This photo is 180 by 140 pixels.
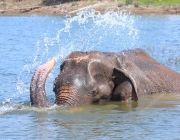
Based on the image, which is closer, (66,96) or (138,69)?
(66,96)

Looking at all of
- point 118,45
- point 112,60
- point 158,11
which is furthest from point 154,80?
point 158,11

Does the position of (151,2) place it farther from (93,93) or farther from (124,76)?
(93,93)

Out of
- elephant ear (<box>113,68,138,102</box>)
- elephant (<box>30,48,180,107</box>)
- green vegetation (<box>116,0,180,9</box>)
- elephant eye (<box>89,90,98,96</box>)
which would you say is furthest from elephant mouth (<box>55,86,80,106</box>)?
green vegetation (<box>116,0,180,9</box>)

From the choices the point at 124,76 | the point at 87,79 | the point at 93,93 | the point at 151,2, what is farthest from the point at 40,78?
the point at 151,2

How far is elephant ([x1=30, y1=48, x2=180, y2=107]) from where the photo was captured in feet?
39.9

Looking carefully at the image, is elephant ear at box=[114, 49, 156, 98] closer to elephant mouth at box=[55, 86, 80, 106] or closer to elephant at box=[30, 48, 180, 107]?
elephant at box=[30, 48, 180, 107]

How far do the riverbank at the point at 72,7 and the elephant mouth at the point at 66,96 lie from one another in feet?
149

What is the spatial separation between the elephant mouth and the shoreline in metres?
44.4

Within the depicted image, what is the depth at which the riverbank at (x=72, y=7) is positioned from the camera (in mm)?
59094

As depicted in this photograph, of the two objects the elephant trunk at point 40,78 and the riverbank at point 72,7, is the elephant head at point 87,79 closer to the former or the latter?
the elephant trunk at point 40,78

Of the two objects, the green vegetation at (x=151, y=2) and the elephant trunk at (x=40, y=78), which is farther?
the green vegetation at (x=151, y=2)

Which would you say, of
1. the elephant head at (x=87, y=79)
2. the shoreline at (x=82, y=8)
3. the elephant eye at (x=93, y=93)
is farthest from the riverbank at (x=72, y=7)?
the elephant eye at (x=93, y=93)

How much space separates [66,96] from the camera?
12211mm

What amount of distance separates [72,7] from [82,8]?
12.2ft
